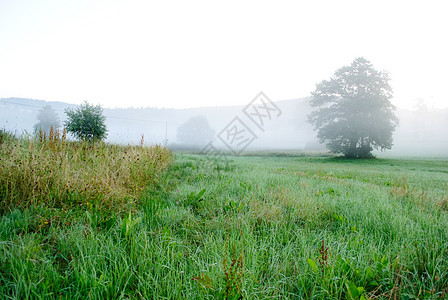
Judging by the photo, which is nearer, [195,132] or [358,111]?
[358,111]

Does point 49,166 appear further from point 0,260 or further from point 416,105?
point 416,105

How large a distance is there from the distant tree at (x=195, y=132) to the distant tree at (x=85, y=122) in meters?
39.5

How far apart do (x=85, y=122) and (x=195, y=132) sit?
42117mm

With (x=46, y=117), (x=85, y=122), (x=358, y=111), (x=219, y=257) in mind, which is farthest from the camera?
(x=46, y=117)

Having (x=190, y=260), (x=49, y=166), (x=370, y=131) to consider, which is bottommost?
(x=190, y=260)

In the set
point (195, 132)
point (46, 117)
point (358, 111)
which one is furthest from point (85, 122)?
point (195, 132)

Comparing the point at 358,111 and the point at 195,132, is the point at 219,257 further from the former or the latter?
the point at 195,132

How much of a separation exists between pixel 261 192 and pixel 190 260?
1.95 metres

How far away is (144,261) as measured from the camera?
1.28m

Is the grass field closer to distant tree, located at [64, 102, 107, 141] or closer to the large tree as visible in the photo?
distant tree, located at [64, 102, 107, 141]

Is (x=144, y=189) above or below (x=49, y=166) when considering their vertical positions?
below

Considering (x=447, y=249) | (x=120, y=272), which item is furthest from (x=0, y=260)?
(x=447, y=249)

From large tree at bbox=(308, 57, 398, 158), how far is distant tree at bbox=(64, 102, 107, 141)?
22210 mm

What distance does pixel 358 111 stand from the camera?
71.2ft
